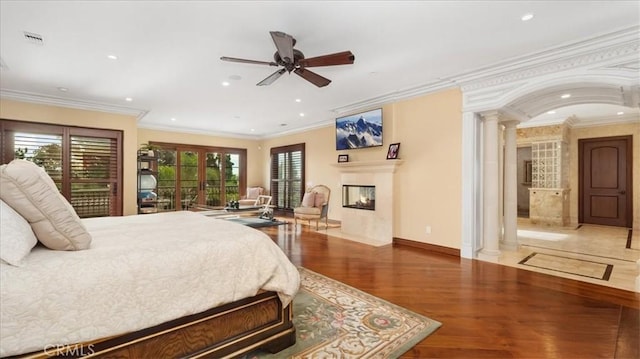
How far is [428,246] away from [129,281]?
14.3 feet

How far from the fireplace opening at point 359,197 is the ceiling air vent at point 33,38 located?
501 centimetres

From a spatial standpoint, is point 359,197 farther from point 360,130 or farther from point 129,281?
point 129,281

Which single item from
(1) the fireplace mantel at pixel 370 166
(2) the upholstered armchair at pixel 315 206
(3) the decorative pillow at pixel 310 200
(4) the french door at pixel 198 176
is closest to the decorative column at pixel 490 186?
(1) the fireplace mantel at pixel 370 166

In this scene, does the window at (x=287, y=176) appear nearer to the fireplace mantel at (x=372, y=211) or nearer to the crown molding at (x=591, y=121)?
the fireplace mantel at (x=372, y=211)

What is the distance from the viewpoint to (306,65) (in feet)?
10.1

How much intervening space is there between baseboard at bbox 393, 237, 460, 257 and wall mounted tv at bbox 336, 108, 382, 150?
182 cm

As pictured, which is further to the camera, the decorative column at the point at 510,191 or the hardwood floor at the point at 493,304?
the decorative column at the point at 510,191

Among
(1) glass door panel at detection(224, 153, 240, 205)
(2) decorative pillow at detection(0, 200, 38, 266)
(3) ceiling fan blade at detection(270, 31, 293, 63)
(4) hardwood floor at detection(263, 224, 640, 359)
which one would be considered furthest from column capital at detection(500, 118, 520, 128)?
(1) glass door panel at detection(224, 153, 240, 205)

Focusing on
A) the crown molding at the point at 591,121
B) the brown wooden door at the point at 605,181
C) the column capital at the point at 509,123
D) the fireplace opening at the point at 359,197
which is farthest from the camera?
the brown wooden door at the point at 605,181

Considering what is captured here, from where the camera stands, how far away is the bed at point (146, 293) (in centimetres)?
123

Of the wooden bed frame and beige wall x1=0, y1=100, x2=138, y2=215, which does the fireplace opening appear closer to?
the wooden bed frame

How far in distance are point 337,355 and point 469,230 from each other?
3.13m

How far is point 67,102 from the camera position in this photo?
536 centimetres

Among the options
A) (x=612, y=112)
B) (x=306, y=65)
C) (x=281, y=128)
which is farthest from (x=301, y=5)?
(x=612, y=112)
